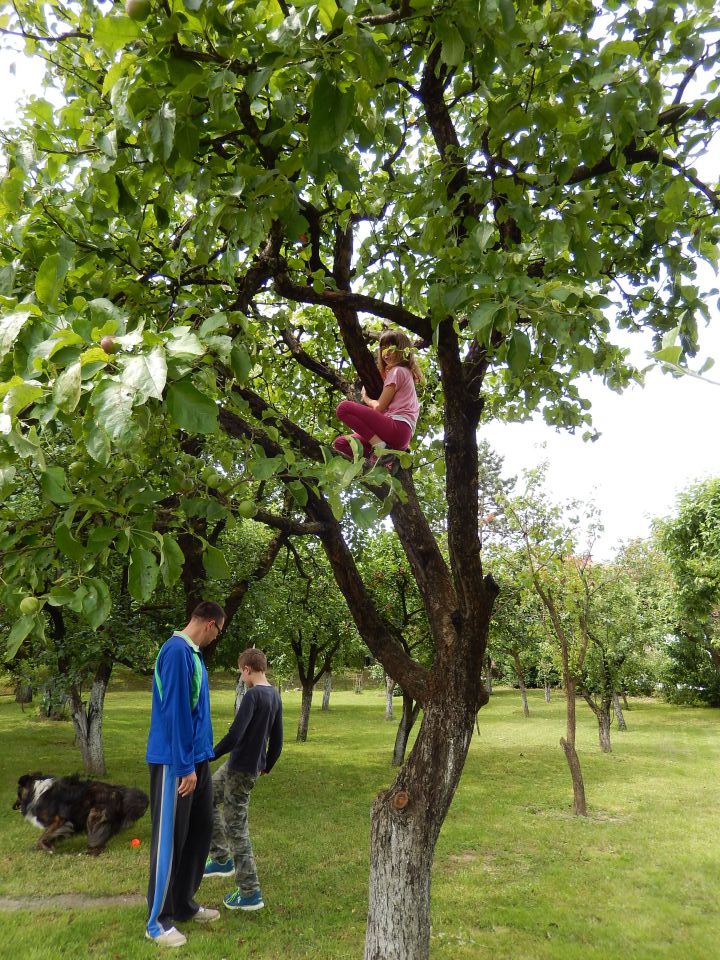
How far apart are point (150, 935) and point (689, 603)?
22323 mm

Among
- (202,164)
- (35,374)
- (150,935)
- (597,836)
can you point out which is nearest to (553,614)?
(597,836)

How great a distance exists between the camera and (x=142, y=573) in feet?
8.44

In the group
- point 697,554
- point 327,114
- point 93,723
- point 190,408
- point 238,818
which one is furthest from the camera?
point 697,554

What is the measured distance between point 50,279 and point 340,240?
10.0 feet

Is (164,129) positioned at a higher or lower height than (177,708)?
higher

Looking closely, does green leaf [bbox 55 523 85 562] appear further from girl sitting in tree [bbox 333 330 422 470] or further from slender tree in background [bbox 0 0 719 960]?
girl sitting in tree [bbox 333 330 422 470]

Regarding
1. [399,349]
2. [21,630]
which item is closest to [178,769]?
[21,630]

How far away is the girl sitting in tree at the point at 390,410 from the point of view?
3.96m

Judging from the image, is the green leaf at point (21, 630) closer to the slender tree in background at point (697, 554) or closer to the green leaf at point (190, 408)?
the green leaf at point (190, 408)

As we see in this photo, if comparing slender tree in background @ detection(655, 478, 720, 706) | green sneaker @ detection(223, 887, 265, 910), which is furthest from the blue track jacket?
slender tree in background @ detection(655, 478, 720, 706)

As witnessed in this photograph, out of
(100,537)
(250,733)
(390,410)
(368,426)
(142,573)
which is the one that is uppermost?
(390,410)

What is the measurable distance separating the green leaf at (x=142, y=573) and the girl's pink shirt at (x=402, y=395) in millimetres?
2001

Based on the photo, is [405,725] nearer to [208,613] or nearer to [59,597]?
[208,613]

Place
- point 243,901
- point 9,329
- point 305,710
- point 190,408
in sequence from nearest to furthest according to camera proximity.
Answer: point 9,329 → point 190,408 → point 243,901 → point 305,710
